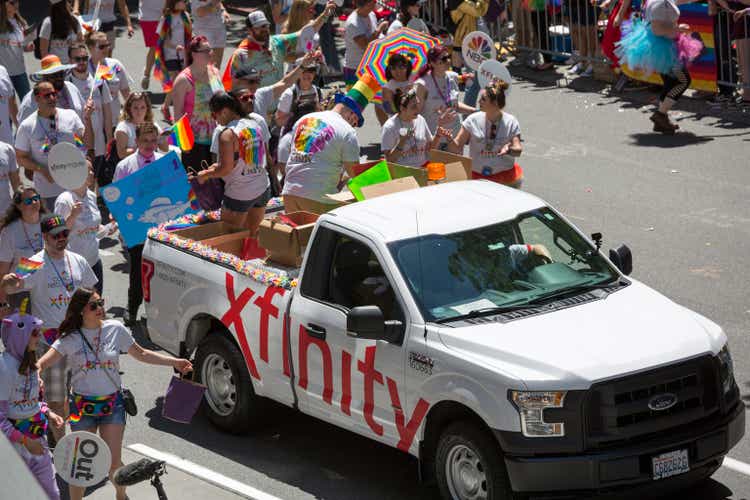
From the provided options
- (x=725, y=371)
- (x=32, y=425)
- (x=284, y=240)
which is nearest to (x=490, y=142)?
(x=284, y=240)

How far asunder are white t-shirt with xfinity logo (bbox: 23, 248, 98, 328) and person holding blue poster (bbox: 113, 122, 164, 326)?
2229 mm

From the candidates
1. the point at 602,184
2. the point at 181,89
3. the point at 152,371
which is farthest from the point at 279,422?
the point at 602,184

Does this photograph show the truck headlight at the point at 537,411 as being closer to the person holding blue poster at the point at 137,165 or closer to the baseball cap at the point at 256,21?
the person holding blue poster at the point at 137,165

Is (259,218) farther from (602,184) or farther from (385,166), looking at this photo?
(602,184)

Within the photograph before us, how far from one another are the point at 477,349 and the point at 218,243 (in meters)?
3.51

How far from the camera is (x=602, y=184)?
1509 centimetres

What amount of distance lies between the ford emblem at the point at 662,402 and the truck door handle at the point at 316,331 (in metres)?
2.22

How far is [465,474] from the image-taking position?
725 centimetres

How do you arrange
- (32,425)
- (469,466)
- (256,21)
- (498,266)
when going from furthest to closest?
(256,21), (498,266), (32,425), (469,466)

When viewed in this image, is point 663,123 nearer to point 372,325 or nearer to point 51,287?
point 51,287

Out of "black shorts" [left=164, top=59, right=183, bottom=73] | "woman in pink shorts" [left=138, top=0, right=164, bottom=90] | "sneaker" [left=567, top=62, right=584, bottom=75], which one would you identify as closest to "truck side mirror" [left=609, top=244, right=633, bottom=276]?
"black shorts" [left=164, top=59, right=183, bottom=73]

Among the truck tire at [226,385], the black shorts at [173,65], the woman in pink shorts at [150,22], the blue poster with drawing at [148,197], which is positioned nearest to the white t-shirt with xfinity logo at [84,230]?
the blue poster with drawing at [148,197]

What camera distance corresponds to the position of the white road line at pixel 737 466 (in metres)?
8.03

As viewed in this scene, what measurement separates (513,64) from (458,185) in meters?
13.1
